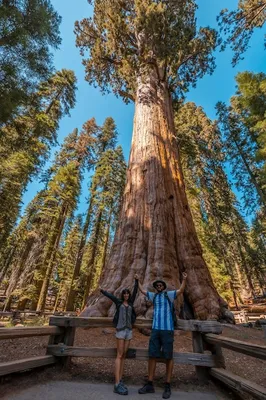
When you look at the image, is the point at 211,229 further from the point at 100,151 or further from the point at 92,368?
the point at 92,368

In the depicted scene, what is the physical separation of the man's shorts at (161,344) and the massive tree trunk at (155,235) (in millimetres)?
1379

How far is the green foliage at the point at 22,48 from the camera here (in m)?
6.76

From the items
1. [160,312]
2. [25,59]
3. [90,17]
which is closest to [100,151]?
[90,17]

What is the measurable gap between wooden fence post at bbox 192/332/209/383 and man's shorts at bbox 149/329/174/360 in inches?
20.2

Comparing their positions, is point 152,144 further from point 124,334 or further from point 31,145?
point 31,145

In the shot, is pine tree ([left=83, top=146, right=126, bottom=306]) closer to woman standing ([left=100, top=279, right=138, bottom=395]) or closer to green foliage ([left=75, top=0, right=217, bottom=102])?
green foliage ([left=75, top=0, right=217, bottom=102])

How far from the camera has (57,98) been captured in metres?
18.2

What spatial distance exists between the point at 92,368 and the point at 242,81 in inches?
707

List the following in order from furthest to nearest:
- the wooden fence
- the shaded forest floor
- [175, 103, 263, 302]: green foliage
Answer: [175, 103, 263, 302]: green foliage, the shaded forest floor, the wooden fence

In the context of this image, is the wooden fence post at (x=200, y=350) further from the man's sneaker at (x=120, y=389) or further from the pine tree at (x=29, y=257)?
the pine tree at (x=29, y=257)

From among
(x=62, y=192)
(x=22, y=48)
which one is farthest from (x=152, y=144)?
(x=62, y=192)

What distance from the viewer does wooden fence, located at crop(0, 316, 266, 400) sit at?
302cm

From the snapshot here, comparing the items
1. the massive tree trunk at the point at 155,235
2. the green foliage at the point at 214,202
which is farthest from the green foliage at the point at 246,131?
the massive tree trunk at the point at 155,235

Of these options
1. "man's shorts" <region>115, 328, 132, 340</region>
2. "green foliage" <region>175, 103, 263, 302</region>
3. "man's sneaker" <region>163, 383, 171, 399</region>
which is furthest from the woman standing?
"green foliage" <region>175, 103, 263, 302</region>
